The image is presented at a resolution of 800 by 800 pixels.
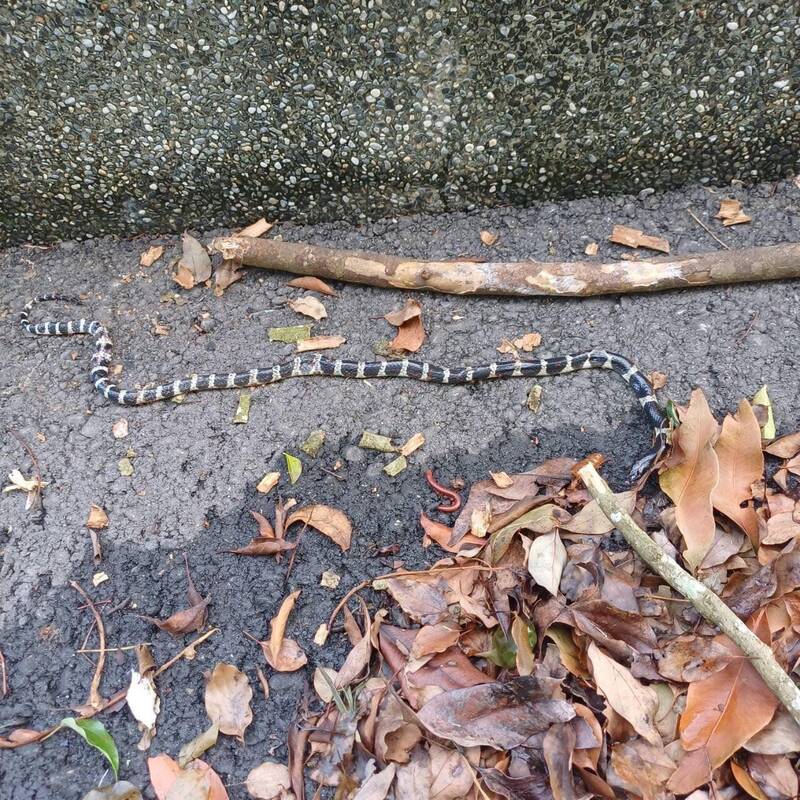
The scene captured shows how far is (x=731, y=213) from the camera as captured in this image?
15.1 ft

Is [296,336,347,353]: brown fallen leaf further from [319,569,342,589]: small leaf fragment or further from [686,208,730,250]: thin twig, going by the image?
[686,208,730,250]: thin twig

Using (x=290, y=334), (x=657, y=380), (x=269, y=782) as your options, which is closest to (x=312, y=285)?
(x=290, y=334)

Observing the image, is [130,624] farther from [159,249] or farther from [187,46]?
[187,46]

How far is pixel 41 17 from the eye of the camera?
4.04 m

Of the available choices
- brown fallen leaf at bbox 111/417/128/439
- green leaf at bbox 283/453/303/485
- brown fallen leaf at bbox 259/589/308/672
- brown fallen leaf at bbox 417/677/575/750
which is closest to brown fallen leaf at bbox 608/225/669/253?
green leaf at bbox 283/453/303/485

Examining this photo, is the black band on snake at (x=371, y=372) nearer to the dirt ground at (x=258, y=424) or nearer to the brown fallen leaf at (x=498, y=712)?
the dirt ground at (x=258, y=424)

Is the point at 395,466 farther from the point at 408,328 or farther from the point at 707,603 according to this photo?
the point at 707,603

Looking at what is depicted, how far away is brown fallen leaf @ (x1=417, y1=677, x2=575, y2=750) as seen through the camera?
2.48 meters

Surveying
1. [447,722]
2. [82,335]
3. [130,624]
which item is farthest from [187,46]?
[447,722]

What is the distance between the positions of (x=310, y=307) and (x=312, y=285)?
0.62 feet

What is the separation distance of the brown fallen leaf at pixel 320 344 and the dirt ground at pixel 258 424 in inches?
3.1

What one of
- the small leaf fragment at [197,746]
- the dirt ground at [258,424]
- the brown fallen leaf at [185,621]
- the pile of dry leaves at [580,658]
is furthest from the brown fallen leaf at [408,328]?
the small leaf fragment at [197,746]

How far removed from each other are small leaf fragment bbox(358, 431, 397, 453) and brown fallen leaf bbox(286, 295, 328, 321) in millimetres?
1077

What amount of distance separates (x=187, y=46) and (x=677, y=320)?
352 cm
